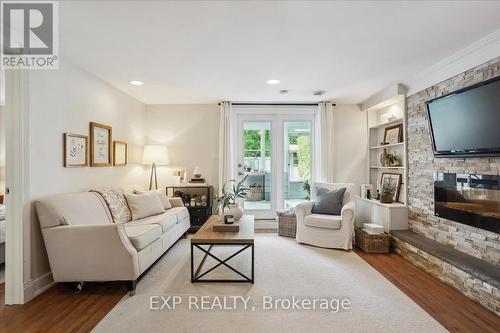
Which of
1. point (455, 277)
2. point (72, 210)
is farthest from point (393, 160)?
point (72, 210)

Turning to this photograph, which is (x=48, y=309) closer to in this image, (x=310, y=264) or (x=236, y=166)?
(x=310, y=264)

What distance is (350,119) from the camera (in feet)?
17.1

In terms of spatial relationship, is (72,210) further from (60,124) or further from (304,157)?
(304,157)

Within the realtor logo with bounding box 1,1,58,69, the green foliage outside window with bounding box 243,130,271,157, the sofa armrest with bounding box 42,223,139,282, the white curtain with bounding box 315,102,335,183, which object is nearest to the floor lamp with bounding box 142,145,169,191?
the green foliage outside window with bounding box 243,130,271,157

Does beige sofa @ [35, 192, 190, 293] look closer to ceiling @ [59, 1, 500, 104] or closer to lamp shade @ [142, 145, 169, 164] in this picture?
ceiling @ [59, 1, 500, 104]

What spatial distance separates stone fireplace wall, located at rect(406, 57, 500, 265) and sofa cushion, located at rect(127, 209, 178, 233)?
10.9 ft

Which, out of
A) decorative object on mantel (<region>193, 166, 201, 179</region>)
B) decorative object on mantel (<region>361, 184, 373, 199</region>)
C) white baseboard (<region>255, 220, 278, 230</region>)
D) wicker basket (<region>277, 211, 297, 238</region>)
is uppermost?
decorative object on mantel (<region>193, 166, 201, 179</region>)

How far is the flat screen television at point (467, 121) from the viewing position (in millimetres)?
2391

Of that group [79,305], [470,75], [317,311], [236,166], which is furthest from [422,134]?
[79,305]

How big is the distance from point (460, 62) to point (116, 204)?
4239 mm

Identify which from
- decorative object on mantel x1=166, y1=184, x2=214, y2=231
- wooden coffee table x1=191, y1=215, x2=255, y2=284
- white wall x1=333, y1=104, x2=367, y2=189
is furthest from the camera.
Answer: white wall x1=333, y1=104, x2=367, y2=189

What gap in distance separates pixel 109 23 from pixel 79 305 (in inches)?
94.5

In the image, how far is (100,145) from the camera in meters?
3.66

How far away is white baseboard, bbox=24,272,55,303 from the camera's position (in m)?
2.41
